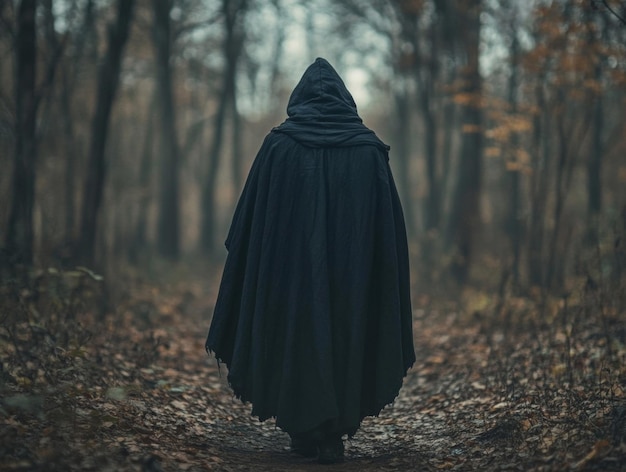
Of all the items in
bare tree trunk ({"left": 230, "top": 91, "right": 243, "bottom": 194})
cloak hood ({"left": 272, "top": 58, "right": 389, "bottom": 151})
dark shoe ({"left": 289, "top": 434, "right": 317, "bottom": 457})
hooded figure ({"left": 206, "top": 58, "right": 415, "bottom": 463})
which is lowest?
dark shoe ({"left": 289, "top": 434, "right": 317, "bottom": 457})

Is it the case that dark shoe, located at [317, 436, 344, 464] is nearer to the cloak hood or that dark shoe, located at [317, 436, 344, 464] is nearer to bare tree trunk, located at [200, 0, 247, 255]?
the cloak hood

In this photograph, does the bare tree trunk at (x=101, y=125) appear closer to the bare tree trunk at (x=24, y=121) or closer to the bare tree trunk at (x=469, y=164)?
the bare tree trunk at (x=24, y=121)

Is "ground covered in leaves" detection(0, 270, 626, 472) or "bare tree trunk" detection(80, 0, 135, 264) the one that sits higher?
"bare tree trunk" detection(80, 0, 135, 264)

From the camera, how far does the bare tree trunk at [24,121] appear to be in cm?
829

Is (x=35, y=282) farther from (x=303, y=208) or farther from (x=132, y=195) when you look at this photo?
(x=132, y=195)

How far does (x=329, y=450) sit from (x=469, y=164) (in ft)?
34.9

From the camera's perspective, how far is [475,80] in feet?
46.1

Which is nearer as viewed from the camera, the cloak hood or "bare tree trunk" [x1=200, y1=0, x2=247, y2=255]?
the cloak hood

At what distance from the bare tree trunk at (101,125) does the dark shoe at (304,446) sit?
19.6 feet

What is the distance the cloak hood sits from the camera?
186 inches

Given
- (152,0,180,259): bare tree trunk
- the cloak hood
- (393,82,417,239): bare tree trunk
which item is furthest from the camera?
(393,82,417,239): bare tree trunk

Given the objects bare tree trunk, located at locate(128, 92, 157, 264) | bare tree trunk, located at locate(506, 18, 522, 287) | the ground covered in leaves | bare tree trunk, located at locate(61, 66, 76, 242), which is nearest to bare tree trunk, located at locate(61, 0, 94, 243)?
bare tree trunk, located at locate(61, 66, 76, 242)

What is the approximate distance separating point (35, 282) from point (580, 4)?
692 cm

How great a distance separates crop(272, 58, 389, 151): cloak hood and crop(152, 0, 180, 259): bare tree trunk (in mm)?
13943
